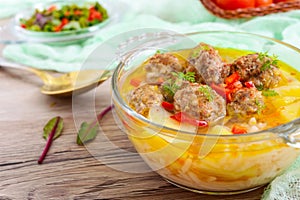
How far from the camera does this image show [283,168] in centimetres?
216

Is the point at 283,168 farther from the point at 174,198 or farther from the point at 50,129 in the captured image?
the point at 50,129

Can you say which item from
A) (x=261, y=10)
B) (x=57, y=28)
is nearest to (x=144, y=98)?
(x=261, y=10)

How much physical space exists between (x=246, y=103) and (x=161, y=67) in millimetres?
491

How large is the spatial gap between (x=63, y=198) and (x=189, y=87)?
0.77 m

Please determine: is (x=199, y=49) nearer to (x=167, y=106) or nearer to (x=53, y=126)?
(x=167, y=106)

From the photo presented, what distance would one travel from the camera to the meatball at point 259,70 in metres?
2.31

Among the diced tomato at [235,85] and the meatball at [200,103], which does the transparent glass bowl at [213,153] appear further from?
the diced tomato at [235,85]

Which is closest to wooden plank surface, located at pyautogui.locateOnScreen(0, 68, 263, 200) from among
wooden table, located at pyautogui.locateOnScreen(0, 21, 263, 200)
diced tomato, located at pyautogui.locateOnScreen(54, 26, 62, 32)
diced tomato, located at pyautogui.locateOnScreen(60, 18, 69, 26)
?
wooden table, located at pyautogui.locateOnScreen(0, 21, 263, 200)

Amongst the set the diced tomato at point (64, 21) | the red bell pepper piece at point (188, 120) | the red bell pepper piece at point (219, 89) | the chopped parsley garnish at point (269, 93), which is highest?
the red bell pepper piece at point (219, 89)

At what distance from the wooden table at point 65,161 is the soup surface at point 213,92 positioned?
391 mm

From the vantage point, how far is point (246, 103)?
2.10 m

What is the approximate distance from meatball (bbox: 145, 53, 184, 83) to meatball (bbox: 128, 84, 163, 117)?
0.14 meters

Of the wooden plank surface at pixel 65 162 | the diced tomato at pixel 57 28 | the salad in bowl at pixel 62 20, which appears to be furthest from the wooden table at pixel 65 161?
the diced tomato at pixel 57 28

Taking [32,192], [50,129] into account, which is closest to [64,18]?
[50,129]
